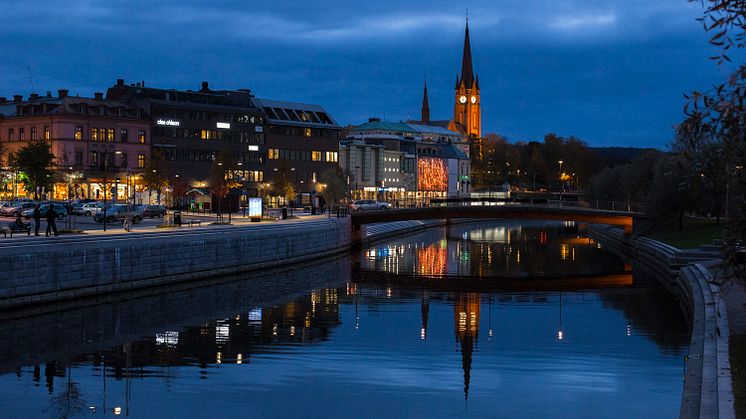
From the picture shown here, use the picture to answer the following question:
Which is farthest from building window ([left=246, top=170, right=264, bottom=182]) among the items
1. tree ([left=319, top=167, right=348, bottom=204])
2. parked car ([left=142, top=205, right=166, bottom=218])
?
parked car ([left=142, top=205, right=166, bottom=218])

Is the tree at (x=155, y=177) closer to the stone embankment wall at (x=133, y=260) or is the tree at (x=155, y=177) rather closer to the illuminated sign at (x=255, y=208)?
the illuminated sign at (x=255, y=208)

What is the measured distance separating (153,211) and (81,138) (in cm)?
3423

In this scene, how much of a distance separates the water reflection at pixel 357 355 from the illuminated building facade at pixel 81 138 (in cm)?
6817

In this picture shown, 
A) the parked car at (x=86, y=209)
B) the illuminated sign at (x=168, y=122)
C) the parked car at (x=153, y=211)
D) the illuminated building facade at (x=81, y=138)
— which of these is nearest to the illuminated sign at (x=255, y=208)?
the parked car at (x=153, y=211)

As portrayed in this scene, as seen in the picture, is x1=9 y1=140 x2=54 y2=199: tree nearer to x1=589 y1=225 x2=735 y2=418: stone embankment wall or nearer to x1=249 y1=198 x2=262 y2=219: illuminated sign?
x1=249 y1=198 x2=262 y2=219: illuminated sign

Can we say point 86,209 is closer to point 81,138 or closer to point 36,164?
point 36,164

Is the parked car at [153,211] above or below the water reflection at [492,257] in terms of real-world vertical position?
above

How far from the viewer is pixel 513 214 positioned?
93.6 meters

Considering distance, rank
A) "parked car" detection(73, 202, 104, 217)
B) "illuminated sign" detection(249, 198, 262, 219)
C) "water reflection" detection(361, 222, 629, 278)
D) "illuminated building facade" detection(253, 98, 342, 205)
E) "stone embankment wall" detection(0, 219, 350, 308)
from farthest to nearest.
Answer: "illuminated building facade" detection(253, 98, 342, 205) → "parked car" detection(73, 202, 104, 217) → "illuminated sign" detection(249, 198, 262, 219) → "water reflection" detection(361, 222, 629, 278) → "stone embankment wall" detection(0, 219, 350, 308)

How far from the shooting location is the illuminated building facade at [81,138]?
391 ft

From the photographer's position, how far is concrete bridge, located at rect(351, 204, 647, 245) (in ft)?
296

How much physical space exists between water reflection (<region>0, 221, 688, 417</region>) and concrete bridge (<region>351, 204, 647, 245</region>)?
31.6 meters

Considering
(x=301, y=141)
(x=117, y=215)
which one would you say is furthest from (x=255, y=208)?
(x=301, y=141)

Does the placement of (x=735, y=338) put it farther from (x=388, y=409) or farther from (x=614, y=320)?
(x=614, y=320)
